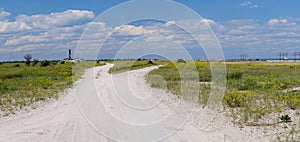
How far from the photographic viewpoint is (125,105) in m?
14.0

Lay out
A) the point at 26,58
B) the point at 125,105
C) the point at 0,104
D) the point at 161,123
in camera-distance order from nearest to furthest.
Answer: the point at 161,123 < the point at 125,105 < the point at 0,104 < the point at 26,58

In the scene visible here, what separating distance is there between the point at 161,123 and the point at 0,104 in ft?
26.3

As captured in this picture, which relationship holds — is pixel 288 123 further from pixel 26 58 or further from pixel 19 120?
pixel 26 58

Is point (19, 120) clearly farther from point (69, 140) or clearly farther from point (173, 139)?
point (173, 139)

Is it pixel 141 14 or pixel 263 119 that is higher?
pixel 141 14

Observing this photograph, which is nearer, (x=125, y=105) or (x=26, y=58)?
(x=125, y=105)

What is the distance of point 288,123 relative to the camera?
10562mm

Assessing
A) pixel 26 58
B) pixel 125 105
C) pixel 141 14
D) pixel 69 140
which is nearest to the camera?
pixel 69 140

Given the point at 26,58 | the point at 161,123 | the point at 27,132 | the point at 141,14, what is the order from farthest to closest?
the point at 26,58, the point at 141,14, the point at 161,123, the point at 27,132

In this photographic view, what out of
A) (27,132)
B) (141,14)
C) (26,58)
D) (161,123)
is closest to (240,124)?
(161,123)

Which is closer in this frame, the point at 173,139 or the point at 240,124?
the point at 173,139

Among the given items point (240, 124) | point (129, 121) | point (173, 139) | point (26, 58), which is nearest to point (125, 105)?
point (129, 121)

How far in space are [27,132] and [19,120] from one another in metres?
2.41

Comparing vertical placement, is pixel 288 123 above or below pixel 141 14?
below
